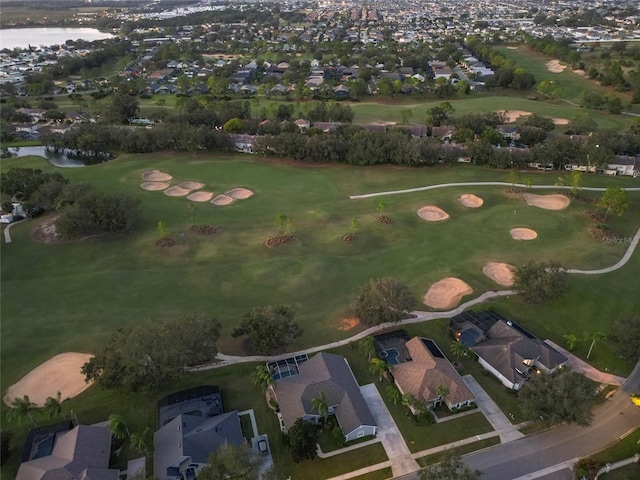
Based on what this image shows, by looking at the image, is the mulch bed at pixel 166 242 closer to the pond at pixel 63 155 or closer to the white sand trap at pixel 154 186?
the white sand trap at pixel 154 186

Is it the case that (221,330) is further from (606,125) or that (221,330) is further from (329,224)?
(606,125)

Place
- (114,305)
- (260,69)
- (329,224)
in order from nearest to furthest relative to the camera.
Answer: (114,305) < (329,224) < (260,69)

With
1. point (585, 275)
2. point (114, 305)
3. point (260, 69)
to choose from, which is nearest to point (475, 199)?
point (585, 275)

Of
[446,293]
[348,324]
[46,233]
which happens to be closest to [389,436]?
[348,324]

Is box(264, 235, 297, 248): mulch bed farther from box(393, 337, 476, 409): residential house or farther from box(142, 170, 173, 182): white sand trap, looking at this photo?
box(142, 170, 173, 182): white sand trap

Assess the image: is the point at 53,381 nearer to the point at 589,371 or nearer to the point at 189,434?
the point at 189,434

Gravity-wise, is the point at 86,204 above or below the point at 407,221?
above

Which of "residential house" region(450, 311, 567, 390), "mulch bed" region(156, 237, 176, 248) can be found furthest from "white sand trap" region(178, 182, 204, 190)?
"residential house" region(450, 311, 567, 390)
